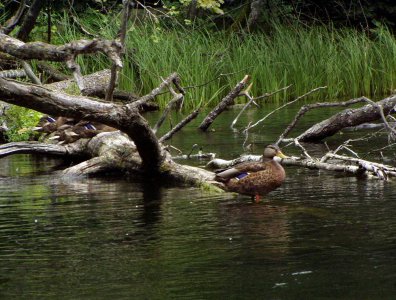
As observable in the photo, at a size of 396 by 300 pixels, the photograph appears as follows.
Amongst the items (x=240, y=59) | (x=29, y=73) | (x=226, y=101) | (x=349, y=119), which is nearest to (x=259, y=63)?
(x=240, y=59)

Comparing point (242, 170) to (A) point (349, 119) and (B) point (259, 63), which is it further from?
(B) point (259, 63)

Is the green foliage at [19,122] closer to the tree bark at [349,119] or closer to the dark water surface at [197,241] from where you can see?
the dark water surface at [197,241]

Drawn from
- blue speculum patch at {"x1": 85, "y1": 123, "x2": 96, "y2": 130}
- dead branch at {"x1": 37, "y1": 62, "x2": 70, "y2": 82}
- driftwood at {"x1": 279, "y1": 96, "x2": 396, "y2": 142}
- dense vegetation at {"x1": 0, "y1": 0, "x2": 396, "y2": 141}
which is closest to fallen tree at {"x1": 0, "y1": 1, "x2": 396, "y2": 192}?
driftwood at {"x1": 279, "y1": 96, "x2": 396, "y2": 142}

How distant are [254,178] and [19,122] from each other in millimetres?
6676

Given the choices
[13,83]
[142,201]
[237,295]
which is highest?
[13,83]

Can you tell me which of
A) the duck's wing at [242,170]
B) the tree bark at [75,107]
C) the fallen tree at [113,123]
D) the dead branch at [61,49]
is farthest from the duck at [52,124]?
the duck's wing at [242,170]

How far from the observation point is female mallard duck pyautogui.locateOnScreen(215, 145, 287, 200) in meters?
9.50

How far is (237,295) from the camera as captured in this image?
6.00m

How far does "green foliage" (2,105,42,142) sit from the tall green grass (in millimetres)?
4958

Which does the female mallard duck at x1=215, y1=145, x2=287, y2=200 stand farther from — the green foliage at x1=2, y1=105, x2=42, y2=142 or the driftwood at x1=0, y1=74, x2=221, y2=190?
the green foliage at x1=2, y1=105, x2=42, y2=142

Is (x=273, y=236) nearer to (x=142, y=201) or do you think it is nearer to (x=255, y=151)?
(x=142, y=201)

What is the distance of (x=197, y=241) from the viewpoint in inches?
300

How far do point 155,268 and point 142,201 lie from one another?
3.13 metres

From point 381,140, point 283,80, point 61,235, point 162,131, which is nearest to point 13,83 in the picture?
point 61,235
